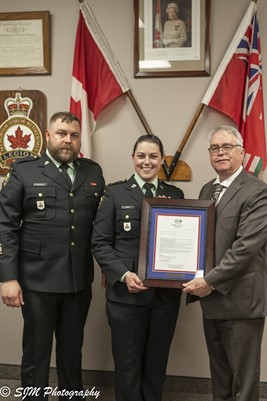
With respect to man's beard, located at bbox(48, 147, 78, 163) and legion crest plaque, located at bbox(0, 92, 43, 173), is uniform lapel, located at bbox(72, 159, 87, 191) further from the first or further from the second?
legion crest plaque, located at bbox(0, 92, 43, 173)

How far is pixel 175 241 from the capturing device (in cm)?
181

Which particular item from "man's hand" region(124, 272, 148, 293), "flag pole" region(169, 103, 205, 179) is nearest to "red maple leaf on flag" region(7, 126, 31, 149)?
"flag pole" region(169, 103, 205, 179)

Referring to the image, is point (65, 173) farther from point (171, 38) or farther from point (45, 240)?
point (171, 38)

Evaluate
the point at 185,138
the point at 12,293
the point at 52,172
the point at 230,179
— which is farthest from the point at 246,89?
the point at 12,293

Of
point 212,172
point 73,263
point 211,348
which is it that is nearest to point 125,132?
point 212,172

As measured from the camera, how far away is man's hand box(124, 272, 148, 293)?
179cm

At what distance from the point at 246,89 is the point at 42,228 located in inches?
53.2

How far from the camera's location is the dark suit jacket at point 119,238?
6.13 ft

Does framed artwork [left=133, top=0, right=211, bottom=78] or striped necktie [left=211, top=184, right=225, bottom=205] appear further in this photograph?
framed artwork [left=133, top=0, right=211, bottom=78]

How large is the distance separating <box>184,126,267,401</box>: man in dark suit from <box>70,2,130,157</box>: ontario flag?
82 cm

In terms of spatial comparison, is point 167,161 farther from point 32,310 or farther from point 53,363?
point 53,363

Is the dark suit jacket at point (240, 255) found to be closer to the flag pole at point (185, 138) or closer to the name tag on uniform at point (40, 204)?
the flag pole at point (185, 138)

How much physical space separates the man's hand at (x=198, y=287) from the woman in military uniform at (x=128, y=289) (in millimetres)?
208

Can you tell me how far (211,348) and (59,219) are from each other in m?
0.93
